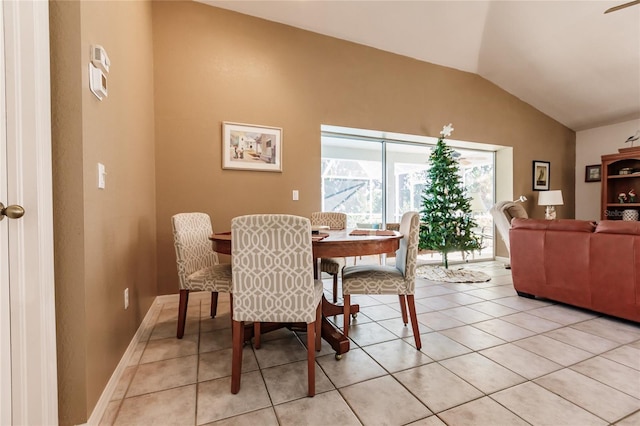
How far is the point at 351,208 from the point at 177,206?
2340mm

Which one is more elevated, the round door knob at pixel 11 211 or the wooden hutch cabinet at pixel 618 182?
the wooden hutch cabinet at pixel 618 182

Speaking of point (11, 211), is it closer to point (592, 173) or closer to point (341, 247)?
point (341, 247)

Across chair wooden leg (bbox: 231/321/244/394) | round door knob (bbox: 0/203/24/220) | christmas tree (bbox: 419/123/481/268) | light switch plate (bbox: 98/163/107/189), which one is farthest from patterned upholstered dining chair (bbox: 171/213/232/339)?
christmas tree (bbox: 419/123/481/268)

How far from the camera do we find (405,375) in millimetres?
1602

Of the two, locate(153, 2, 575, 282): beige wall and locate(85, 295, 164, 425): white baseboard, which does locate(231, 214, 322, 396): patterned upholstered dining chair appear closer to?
locate(85, 295, 164, 425): white baseboard

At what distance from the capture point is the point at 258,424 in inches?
48.9

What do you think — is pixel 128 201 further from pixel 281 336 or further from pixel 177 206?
pixel 281 336

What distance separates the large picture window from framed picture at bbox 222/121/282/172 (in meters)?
0.84

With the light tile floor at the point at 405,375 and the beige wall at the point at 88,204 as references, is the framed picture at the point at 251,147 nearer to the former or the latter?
the beige wall at the point at 88,204

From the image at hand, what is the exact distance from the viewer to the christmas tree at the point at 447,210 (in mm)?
4156

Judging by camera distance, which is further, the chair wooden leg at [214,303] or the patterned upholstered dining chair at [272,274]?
the chair wooden leg at [214,303]

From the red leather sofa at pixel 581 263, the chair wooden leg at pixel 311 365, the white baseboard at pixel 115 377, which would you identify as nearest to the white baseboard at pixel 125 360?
the white baseboard at pixel 115 377

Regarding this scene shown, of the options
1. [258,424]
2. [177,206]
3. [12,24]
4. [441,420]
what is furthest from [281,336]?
[12,24]

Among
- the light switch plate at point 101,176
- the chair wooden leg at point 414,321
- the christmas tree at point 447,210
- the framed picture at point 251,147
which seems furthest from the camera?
the christmas tree at point 447,210
